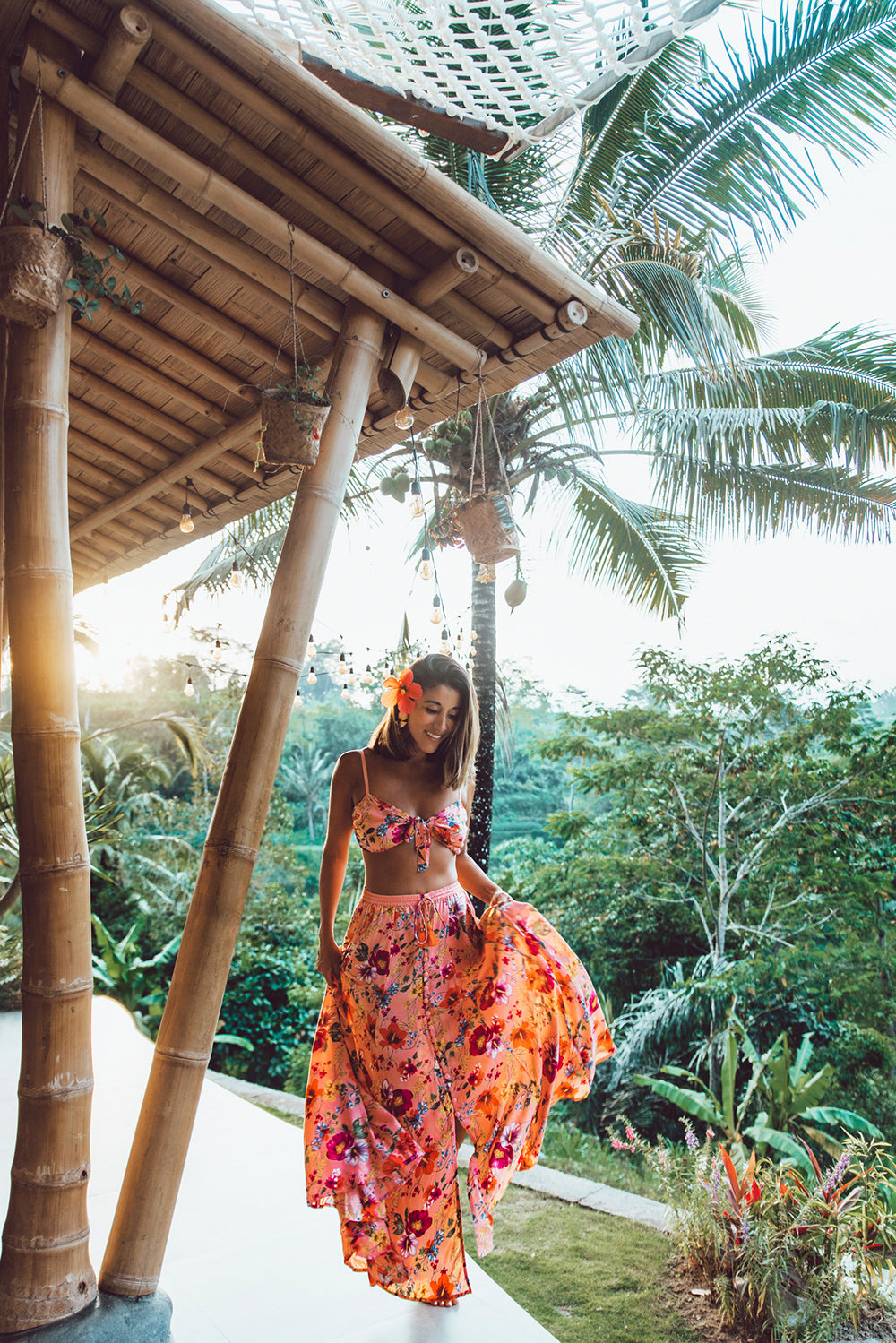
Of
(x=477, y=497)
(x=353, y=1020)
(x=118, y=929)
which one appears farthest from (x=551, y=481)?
(x=118, y=929)

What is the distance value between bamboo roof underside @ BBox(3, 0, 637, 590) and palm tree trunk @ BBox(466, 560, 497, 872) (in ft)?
9.14

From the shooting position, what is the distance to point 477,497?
3.26 meters

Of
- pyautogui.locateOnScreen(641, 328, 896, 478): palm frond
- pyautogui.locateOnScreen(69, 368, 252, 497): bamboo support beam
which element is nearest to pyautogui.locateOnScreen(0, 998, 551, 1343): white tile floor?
pyautogui.locateOnScreen(69, 368, 252, 497): bamboo support beam

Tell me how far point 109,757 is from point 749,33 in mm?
9387

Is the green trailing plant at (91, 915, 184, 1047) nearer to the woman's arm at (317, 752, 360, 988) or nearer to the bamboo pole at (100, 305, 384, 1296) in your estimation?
the woman's arm at (317, 752, 360, 988)

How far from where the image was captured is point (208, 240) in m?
2.58

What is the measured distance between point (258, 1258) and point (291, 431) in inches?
102

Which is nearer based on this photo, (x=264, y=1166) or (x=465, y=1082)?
(x=465, y=1082)

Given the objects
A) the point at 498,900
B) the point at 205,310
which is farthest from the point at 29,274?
the point at 498,900

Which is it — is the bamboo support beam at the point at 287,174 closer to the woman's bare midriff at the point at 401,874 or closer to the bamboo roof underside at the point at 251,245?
the bamboo roof underside at the point at 251,245

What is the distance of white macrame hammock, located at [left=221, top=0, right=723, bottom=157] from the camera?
222 cm

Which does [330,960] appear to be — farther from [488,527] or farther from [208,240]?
[208,240]

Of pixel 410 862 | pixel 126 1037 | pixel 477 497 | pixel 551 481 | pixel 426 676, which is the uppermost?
pixel 551 481

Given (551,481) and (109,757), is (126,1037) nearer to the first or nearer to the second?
(109,757)
